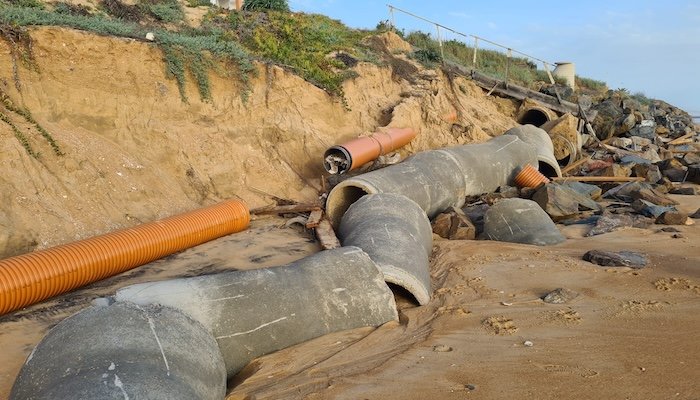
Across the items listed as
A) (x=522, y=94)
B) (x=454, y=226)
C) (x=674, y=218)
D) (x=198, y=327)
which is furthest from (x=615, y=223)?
(x=522, y=94)

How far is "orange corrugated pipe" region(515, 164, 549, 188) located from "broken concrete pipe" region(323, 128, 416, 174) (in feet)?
9.18

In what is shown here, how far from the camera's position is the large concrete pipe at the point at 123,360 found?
9.80 ft

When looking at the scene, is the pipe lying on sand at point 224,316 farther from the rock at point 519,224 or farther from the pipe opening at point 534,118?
the pipe opening at point 534,118

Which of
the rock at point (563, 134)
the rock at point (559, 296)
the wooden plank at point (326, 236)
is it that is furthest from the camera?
the rock at point (563, 134)

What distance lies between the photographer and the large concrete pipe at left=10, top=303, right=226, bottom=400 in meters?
2.99

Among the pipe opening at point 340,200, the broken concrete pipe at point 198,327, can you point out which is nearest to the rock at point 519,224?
the pipe opening at point 340,200

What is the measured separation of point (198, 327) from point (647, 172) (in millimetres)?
12384

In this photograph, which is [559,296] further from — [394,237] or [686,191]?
[686,191]

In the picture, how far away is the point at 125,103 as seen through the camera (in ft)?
32.3

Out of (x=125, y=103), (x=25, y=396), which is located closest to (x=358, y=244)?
(x=25, y=396)

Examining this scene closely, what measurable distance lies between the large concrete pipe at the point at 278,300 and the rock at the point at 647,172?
34.1 ft

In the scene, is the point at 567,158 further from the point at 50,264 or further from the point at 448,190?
the point at 50,264

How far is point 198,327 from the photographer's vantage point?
3.88 metres

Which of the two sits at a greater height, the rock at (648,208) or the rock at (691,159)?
the rock at (691,159)
